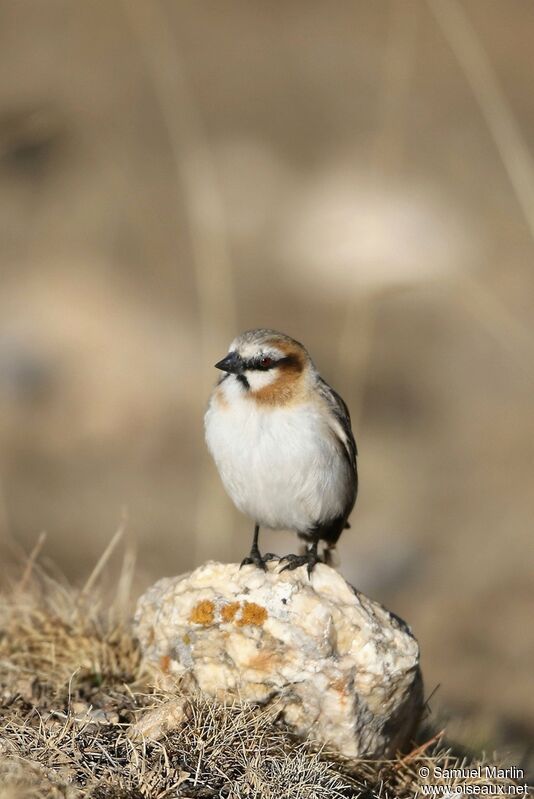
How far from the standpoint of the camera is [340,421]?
5234 mm

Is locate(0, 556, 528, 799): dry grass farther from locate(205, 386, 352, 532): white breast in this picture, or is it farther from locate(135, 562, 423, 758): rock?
locate(205, 386, 352, 532): white breast

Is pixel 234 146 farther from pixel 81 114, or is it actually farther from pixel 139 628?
pixel 139 628

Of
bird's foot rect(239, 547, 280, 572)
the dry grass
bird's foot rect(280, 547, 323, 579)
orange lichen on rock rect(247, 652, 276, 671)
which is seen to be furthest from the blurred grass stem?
orange lichen on rock rect(247, 652, 276, 671)

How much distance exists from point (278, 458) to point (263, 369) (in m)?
0.49

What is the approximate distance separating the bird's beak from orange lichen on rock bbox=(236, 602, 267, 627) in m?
1.25

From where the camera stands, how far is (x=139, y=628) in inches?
187

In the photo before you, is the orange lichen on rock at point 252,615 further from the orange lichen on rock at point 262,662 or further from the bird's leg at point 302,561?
the bird's leg at point 302,561

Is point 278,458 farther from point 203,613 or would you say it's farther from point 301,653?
point 301,653

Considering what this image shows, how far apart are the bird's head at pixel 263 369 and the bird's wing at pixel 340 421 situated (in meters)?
0.18

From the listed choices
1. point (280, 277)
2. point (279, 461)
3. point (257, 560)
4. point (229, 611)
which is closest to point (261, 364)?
point (279, 461)

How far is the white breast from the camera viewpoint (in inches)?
193

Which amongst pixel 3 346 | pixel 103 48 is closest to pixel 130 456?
pixel 3 346

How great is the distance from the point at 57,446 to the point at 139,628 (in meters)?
8.53

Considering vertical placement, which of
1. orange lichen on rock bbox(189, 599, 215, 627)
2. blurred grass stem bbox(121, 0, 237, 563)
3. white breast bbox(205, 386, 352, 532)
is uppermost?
blurred grass stem bbox(121, 0, 237, 563)
